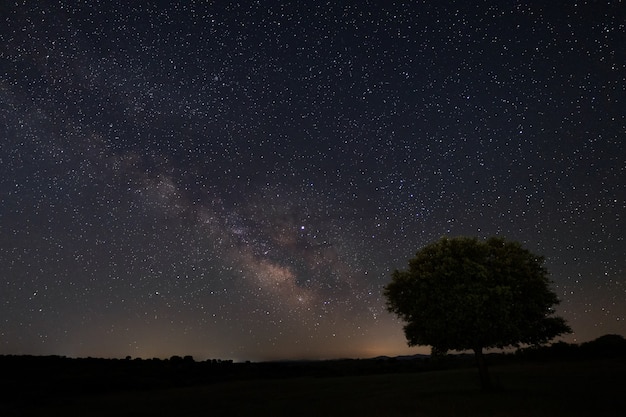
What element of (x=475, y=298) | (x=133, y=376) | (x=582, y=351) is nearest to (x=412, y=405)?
(x=475, y=298)

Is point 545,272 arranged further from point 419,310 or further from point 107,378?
point 107,378

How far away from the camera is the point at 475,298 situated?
2694 centimetres

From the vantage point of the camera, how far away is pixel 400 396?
1169 inches

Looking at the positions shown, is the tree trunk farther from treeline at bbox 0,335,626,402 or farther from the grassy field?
treeline at bbox 0,335,626,402

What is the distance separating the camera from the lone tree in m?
27.4

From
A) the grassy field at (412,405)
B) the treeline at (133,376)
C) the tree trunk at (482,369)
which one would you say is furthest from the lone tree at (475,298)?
the treeline at (133,376)

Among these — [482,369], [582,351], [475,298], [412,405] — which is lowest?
[412,405]

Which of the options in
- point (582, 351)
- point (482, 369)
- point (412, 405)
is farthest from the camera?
point (582, 351)

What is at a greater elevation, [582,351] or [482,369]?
[582,351]

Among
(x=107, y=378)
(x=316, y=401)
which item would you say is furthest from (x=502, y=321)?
(x=107, y=378)

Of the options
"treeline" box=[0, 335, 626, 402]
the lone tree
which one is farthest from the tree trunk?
"treeline" box=[0, 335, 626, 402]

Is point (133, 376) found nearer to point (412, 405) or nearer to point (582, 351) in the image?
point (412, 405)

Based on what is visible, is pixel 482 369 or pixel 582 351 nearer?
pixel 482 369

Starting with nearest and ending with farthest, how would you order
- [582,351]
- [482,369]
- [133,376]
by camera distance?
[482,369], [133,376], [582,351]
